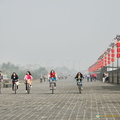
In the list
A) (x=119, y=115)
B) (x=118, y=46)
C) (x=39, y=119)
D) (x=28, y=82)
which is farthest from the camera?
(x=118, y=46)

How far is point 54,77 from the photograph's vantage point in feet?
88.8

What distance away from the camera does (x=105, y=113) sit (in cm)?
1216

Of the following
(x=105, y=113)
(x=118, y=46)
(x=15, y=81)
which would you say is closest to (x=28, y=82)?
(x=15, y=81)

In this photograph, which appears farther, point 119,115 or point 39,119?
point 119,115

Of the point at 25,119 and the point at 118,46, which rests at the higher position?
the point at 118,46

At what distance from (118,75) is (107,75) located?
1540 cm

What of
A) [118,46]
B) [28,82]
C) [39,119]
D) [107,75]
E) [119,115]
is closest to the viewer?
[39,119]

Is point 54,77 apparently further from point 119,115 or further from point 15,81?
point 119,115

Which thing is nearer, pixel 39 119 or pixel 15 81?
pixel 39 119

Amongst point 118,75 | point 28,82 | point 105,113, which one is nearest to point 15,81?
point 28,82

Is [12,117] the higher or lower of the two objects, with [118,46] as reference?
lower

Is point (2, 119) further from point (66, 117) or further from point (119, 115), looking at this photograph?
point (119, 115)

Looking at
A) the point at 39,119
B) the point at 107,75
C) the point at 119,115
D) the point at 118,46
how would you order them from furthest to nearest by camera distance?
the point at 107,75, the point at 118,46, the point at 119,115, the point at 39,119

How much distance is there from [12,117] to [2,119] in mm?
A: 505
